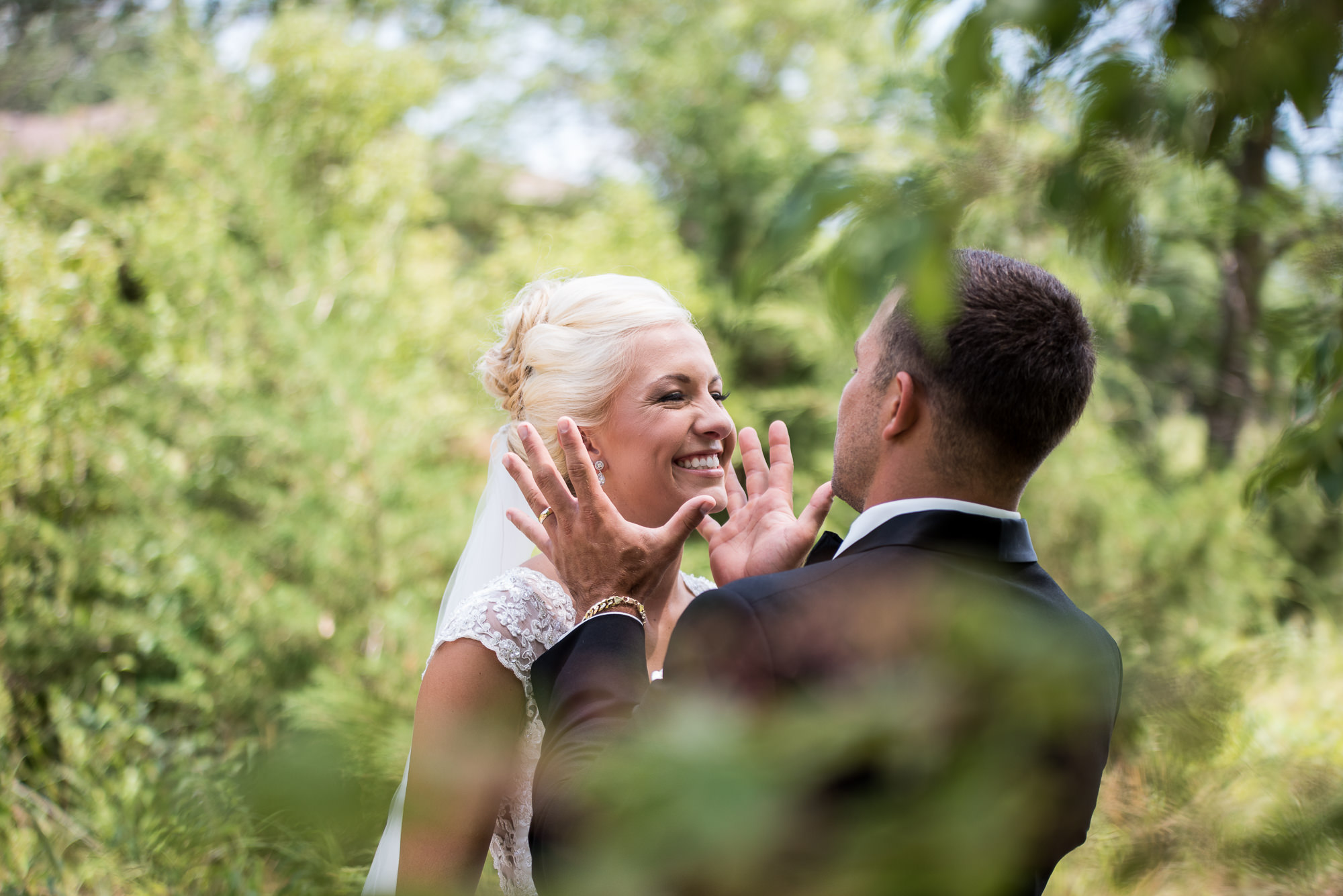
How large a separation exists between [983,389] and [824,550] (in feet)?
2.15

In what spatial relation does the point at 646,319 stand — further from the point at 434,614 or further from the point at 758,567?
the point at 434,614

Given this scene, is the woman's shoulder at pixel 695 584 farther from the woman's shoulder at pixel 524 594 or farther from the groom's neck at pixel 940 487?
the groom's neck at pixel 940 487

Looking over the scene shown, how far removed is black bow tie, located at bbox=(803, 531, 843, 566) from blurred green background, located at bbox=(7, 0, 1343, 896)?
67 cm

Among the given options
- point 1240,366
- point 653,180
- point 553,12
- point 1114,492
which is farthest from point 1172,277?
point 553,12

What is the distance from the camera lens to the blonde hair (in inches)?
108

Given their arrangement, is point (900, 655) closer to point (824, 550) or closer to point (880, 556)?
point (880, 556)

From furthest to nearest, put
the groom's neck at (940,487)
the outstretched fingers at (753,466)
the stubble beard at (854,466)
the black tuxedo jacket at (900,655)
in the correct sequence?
the outstretched fingers at (753,466), the stubble beard at (854,466), the groom's neck at (940,487), the black tuxedo jacket at (900,655)

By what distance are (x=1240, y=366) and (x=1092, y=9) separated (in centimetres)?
680

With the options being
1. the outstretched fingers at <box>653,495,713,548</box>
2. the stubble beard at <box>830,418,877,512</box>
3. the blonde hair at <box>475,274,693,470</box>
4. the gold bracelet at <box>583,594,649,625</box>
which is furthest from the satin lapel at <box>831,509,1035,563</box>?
the blonde hair at <box>475,274,693,470</box>

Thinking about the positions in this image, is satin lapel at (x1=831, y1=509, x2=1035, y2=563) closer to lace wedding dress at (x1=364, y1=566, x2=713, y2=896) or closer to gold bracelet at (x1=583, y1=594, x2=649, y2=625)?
gold bracelet at (x1=583, y1=594, x2=649, y2=625)

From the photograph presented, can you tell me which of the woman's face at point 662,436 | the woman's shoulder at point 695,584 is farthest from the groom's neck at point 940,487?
the woman's shoulder at point 695,584

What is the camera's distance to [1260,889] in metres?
4.14

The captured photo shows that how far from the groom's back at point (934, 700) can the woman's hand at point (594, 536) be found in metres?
0.25

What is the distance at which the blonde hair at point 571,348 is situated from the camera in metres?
2.74
